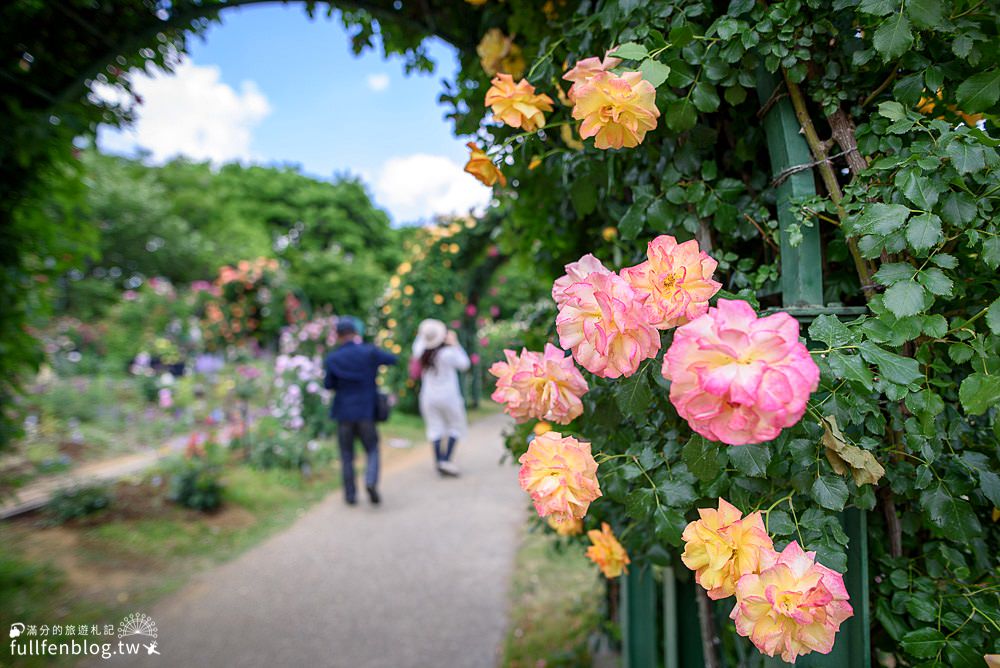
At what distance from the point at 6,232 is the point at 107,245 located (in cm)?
1857

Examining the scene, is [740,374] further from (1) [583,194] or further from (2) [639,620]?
(2) [639,620]

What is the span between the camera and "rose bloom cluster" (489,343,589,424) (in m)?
0.82

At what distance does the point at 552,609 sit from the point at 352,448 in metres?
2.46

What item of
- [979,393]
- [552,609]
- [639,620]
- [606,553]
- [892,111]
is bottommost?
[552,609]

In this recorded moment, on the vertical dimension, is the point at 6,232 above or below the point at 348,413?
above

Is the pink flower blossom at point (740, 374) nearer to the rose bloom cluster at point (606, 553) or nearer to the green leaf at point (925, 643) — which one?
the green leaf at point (925, 643)

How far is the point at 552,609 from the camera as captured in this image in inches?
111

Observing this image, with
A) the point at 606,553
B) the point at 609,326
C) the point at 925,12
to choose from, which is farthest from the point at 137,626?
the point at 925,12

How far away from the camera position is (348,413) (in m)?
4.46

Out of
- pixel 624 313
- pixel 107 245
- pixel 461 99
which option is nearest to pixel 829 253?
pixel 624 313

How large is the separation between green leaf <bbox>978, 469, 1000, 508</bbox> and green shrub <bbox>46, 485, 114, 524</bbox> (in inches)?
210

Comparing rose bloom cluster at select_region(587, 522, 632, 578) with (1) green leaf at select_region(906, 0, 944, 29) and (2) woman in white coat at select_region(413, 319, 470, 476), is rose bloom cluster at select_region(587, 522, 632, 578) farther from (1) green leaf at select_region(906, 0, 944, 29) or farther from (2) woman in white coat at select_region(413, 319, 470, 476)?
(2) woman in white coat at select_region(413, 319, 470, 476)

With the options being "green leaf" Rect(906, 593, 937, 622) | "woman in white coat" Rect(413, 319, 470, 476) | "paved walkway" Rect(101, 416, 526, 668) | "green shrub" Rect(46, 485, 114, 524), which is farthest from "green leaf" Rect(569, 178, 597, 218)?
"green shrub" Rect(46, 485, 114, 524)

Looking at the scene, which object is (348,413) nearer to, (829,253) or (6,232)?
(6,232)
